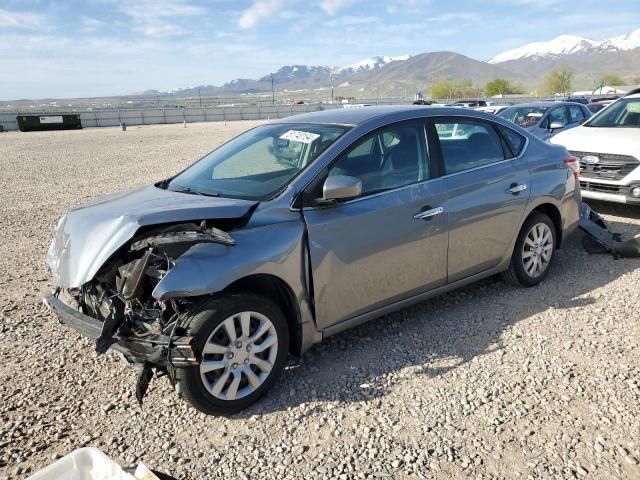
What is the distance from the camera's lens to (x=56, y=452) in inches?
119

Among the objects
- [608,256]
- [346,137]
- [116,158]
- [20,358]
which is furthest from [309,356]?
[116,158]

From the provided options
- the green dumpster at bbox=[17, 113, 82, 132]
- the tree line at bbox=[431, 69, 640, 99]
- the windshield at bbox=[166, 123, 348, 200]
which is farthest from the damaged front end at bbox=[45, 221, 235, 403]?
the tree line at bbox=[431, 69, 640, 99]

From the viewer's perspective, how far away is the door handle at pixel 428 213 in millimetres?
4055

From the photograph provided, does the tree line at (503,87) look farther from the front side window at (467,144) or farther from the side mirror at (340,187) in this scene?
the side mirror at (340,187)

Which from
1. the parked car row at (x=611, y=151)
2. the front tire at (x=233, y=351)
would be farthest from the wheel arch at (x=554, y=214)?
the front tire at (x=233, y=351)

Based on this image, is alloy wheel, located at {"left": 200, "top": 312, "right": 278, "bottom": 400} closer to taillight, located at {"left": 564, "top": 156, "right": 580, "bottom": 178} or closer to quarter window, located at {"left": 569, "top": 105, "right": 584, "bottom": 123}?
taillight, located at {"left": 564, "top": 156, "right": 580, "bottom": 178}

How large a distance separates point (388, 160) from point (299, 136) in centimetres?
71

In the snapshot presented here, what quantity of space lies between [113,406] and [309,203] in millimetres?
1819

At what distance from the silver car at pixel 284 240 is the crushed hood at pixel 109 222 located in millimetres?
11

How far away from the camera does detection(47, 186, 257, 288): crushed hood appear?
3.23m

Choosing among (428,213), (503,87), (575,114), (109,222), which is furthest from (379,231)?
(503,87)

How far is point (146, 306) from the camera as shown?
3281 mm

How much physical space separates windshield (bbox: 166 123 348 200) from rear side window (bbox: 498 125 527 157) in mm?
1789

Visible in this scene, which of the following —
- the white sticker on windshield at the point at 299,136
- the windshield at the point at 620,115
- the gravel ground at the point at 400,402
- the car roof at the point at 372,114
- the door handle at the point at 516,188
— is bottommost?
the gravel ground at the point at 400,402
